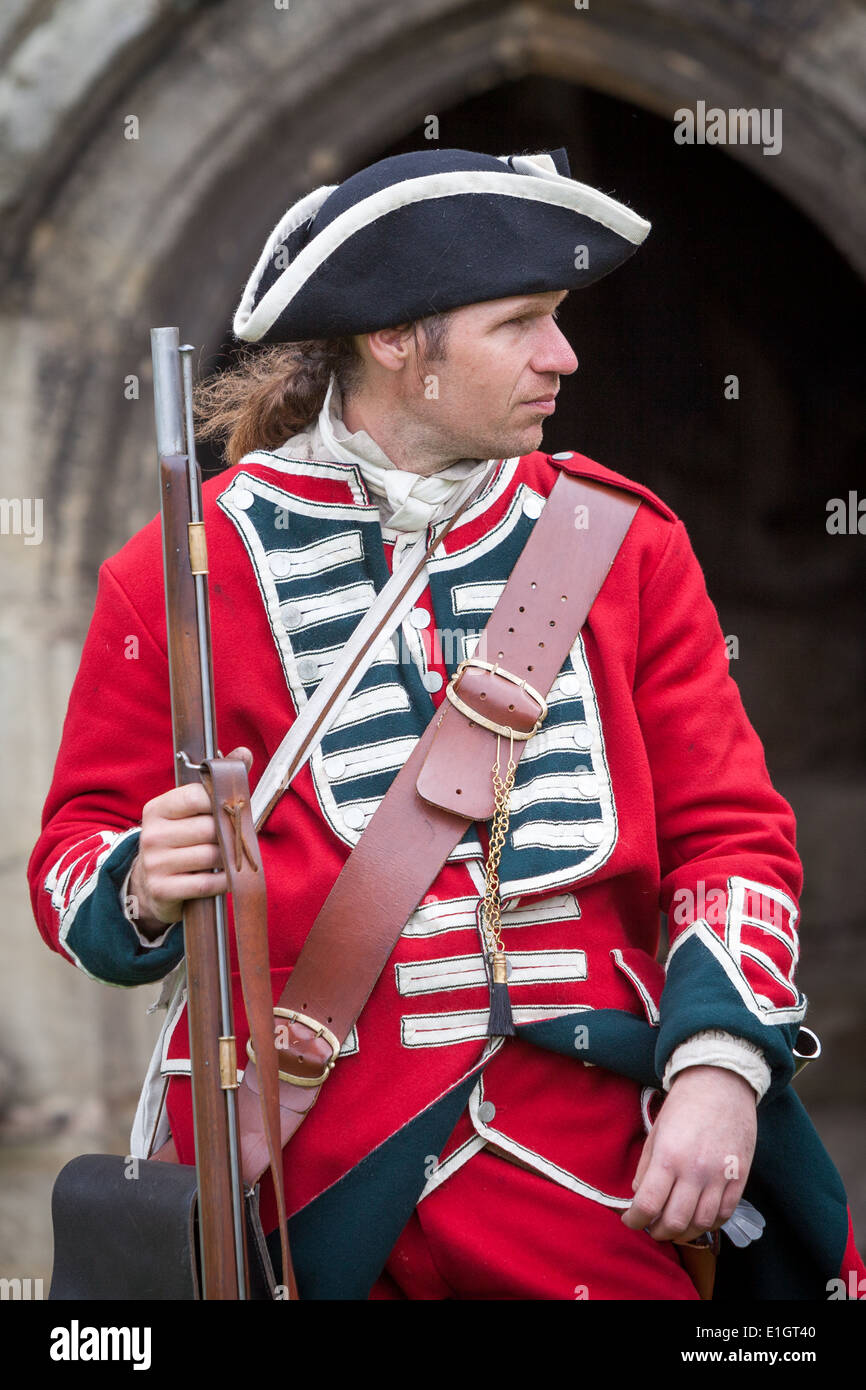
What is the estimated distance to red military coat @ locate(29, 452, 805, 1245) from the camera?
2.05m

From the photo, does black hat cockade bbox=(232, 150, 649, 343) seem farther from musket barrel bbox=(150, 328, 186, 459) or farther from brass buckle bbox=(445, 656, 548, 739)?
brass buckle bbox=(445, 656, 548, 739)

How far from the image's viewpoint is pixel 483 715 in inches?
83.4

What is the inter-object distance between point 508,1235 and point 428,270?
1.17m

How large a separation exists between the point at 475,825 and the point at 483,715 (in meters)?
0.13

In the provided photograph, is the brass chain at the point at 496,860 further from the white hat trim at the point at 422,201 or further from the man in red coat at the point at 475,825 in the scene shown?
the white hat trim at the point at 422,201

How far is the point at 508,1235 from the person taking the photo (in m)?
2.04

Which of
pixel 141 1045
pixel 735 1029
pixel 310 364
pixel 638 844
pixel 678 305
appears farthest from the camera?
pixel 678 305

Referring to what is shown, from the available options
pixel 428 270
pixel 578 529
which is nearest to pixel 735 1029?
pixel 578 529

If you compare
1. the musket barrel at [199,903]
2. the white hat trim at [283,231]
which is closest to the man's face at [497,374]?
the white hat trim at [283,231]

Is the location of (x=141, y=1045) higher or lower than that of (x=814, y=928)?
lower

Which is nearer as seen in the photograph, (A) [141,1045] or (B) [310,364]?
(B) [310,364]

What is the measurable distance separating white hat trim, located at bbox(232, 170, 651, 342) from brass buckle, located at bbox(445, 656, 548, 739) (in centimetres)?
51

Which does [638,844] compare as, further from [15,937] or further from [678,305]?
[678,305]

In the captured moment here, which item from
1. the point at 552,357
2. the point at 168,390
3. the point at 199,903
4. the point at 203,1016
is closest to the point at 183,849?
the point at 199,903
